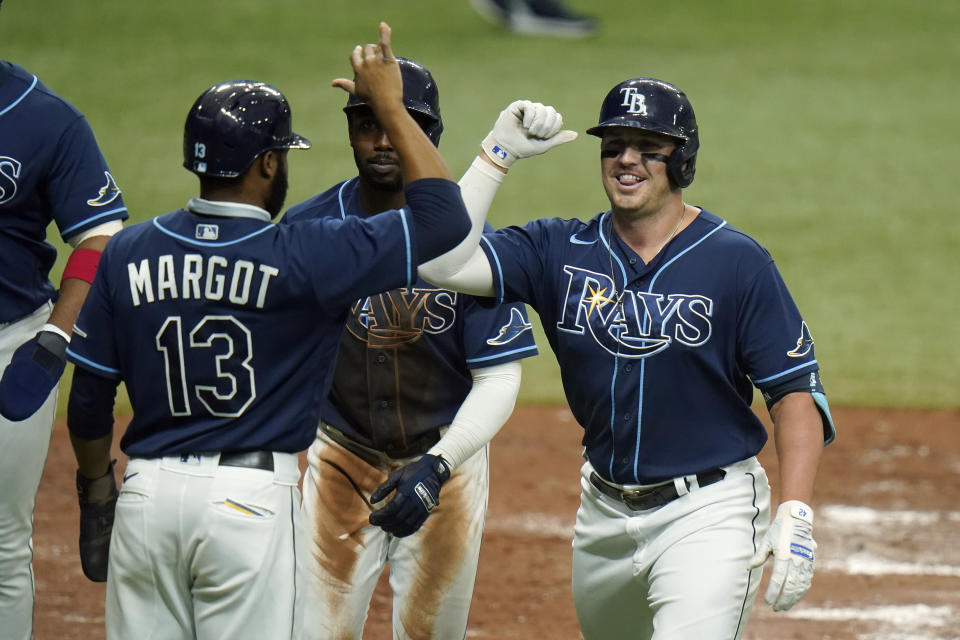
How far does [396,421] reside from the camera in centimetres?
417

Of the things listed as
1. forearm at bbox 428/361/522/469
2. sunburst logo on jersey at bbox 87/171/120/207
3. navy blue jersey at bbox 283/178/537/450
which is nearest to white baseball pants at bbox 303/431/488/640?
navy blue jersey at bbox 283/178/537/450

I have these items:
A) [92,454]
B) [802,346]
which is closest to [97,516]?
[92,454]

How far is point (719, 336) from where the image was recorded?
12.4ft

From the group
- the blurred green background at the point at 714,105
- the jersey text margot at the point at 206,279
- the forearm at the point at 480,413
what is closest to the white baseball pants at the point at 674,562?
the forearm at the point at 480,413

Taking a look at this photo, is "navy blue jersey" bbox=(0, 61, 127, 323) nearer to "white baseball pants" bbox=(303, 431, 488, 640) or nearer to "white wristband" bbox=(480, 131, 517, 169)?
"white baseball pants" bbox=(303, 431, 488, 640)

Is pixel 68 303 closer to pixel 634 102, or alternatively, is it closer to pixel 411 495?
pixel 411 495

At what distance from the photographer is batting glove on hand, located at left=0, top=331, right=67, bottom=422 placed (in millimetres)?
3805


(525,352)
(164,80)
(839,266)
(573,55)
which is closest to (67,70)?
(164,80)

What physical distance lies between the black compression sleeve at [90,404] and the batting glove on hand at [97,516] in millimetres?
207

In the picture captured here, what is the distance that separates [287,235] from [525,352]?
3.48ft

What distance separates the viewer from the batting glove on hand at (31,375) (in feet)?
12.5

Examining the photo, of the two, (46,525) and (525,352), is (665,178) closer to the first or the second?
(525,352)

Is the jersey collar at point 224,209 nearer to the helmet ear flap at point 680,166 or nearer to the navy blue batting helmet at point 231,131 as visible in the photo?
the navy blue batting helmet at point 231,131

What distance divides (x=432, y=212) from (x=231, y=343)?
0.58 m
